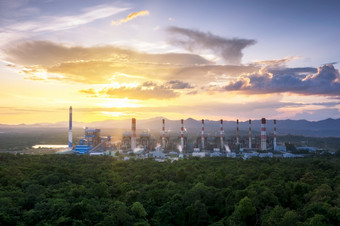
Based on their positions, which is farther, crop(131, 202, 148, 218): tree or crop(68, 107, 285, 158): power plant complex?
crop(68, 107, 285, 158): power plant complex

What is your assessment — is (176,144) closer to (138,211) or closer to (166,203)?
(166,203)

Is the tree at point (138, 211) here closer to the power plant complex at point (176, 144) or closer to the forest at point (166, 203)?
the forest at point (166, 203)

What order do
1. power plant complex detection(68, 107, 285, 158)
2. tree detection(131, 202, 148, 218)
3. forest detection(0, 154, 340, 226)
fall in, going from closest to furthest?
1. forest detection(0, 154, 340, 226)
2. tree detection(131, 202, 148, 218)
3. power plant complex detection(68, 107, 285, 158)

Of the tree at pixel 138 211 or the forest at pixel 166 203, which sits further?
the tree at pixel 138 211

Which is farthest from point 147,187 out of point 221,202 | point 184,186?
point 221,202

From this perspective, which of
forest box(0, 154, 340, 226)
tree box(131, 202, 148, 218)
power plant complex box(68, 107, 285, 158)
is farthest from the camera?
power plant complex box(68, 107, 285, 158)

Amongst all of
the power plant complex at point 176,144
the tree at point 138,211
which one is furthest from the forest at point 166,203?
the power plant complex at point 176,144

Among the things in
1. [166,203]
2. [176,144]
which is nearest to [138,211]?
[166,203]

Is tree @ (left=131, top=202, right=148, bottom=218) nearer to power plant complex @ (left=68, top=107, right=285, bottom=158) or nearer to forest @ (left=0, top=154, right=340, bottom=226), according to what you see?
forest @ (left=0, top=154, right=340, bottom=226)

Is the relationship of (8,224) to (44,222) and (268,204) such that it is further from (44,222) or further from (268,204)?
(268,204)

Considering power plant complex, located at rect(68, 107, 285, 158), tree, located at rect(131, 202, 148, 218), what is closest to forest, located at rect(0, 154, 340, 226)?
tree, located at rect(131, 202, 148, 218)

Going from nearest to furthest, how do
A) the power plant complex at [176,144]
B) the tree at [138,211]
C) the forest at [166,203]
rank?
the forest at [166,203], the tree at [138,211], the power plant complex at [176,144]

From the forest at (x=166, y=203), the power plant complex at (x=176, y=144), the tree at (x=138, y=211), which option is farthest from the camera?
the power plant complex at (x=176, y=144)
